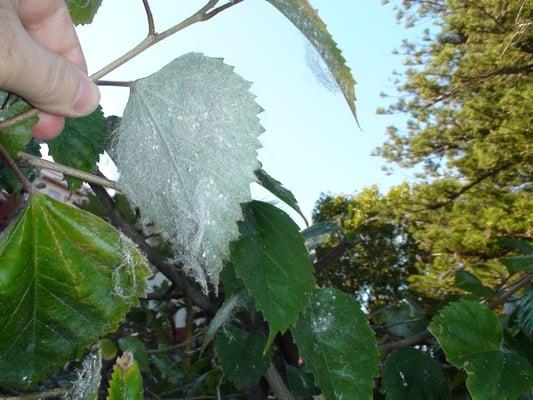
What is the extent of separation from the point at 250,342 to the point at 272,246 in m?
0.35

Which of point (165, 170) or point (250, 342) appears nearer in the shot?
point (165, 170)

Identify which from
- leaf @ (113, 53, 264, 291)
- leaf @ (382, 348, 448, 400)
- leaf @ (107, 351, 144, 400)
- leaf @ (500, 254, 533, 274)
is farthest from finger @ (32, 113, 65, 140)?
leaf @ (500, 254, 533, 274)

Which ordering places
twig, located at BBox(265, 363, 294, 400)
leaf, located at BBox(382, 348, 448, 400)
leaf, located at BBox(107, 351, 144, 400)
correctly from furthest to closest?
leaf, located at BBox(382, 348, 448, 400)
twig, located at BBox(265, 363, 294, 400)
leaf, located at BBox(107, 351, 144, 400)

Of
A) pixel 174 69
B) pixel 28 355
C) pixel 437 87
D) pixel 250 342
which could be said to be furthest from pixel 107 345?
pixel 437 87

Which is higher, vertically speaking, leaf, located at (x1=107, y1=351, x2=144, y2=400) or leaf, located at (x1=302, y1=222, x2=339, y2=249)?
leaf, located at (x1=302, y1=222, x2=339, y2=249)

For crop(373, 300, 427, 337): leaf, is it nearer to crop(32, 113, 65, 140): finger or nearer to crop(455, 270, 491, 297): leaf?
crop(455, 270, 491, 297): leaf

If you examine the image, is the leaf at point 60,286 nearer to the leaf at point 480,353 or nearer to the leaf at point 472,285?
the leaf at point 480,353

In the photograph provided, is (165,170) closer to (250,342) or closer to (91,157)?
(91,157)

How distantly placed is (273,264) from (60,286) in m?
0.16

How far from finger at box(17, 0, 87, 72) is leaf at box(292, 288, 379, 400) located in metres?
0.30

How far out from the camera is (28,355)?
0.45 metres

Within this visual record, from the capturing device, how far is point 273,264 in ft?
1.63

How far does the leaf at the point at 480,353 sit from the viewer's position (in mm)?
664

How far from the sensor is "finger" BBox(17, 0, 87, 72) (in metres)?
0.47
